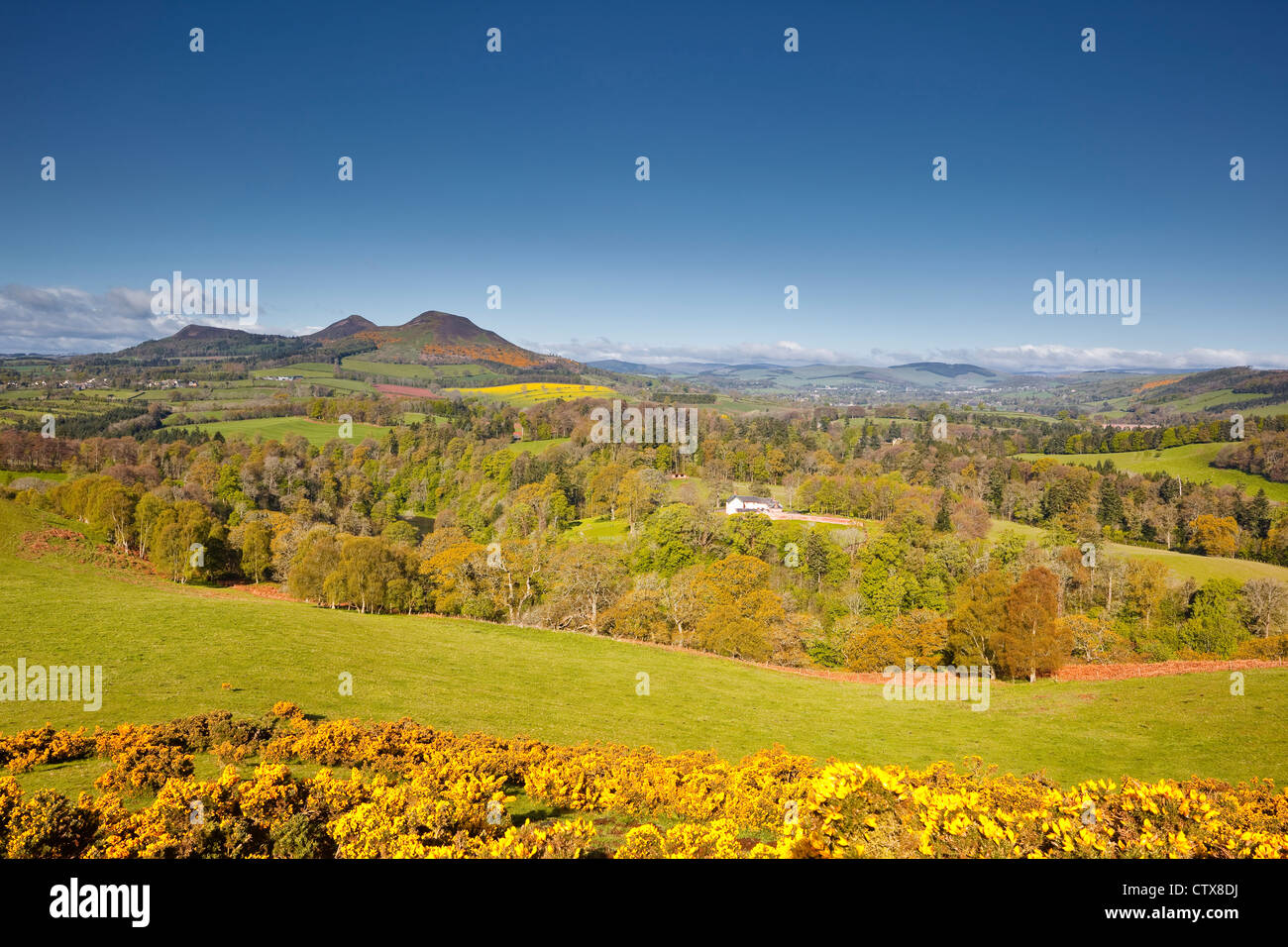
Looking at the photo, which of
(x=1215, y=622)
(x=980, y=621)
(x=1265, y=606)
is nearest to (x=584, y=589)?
(x=980, y=621)

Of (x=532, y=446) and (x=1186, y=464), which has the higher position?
(x=532, y=446)

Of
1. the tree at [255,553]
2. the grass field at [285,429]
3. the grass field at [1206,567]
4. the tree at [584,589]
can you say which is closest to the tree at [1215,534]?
the grass field at [1206,567]

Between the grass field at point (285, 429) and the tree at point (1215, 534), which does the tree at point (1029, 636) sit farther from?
the grass field at point (285, 429)

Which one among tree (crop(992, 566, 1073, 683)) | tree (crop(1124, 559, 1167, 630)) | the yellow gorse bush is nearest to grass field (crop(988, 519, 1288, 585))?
tree (crop(1124, 559, 1167, 630))

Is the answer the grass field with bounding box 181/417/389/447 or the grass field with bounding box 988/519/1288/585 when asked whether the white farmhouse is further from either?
the grass field with bounding box 181/417/389/447

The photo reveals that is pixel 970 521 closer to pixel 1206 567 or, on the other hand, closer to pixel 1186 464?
pixel 1206 567

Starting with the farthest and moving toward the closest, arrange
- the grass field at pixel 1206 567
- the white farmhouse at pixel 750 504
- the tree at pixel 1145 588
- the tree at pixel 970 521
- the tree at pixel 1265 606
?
1. the white farmhouse at pixel 750 504
2. the tree at pixel 970 521
3. the grass field at pixel 1206 567
4. the tree at pixel 1145 588
5. the tree at pixel 1265 606
